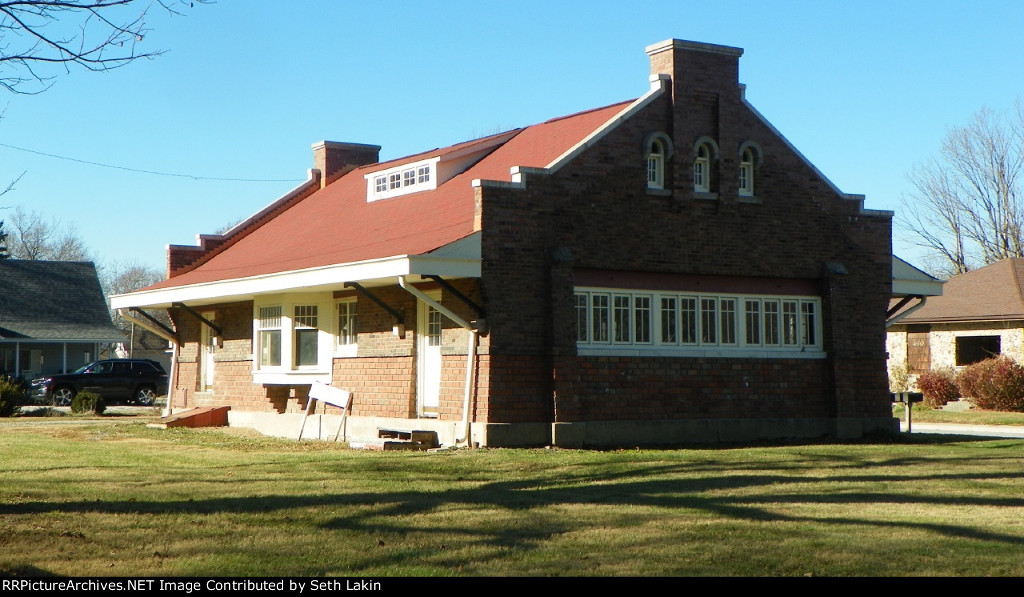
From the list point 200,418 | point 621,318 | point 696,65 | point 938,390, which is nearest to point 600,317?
point 621,318

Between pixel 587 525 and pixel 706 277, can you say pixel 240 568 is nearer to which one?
pixel 587 525

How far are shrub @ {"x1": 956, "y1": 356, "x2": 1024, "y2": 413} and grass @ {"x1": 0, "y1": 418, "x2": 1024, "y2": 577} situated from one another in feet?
48.9

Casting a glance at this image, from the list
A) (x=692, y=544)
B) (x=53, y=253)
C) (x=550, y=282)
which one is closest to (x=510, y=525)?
(x=692, y=544)

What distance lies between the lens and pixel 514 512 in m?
11.3

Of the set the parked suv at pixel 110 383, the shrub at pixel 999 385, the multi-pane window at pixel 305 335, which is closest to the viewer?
the multi-pane window at pixel 305 335

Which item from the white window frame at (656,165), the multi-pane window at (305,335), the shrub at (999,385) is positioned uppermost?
the white window frame at (656,165)

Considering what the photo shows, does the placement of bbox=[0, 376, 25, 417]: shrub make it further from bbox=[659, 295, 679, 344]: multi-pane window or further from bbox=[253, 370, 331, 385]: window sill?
bbox=[659, 295, 679, 344]: multi-pane window

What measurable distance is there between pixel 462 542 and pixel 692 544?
185 cm

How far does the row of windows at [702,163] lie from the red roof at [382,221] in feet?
4.59

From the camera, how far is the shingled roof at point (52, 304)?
46656 millimetres

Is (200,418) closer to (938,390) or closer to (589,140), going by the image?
(589,140)

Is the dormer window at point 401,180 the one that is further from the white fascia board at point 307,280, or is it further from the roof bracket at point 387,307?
the roof bracket at point 387,307

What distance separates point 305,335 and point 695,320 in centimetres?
757

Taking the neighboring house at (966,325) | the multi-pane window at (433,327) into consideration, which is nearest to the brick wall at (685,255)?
the multi-pane window at (433,327)
